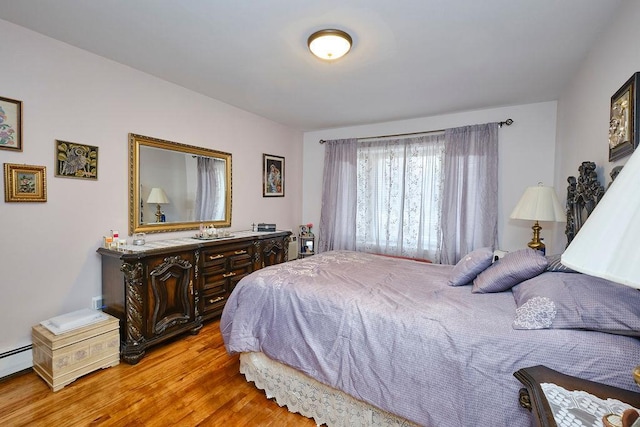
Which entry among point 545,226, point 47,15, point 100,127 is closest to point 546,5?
point 545,226

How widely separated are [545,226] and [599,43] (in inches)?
79.0

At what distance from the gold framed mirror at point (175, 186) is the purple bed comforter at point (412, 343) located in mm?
1492

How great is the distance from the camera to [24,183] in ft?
6.81

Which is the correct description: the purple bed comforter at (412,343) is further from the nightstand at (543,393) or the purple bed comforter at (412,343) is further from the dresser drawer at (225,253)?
the dresser drawer at (225,253)

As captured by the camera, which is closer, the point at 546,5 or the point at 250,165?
the point at 546,5

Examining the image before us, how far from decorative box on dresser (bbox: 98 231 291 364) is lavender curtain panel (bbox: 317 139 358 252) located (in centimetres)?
162

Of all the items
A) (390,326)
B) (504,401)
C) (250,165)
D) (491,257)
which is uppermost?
(250,165)

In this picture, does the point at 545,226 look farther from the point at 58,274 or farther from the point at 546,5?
the point at 58,274

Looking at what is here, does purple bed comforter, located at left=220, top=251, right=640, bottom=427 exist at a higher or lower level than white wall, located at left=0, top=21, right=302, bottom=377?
lower

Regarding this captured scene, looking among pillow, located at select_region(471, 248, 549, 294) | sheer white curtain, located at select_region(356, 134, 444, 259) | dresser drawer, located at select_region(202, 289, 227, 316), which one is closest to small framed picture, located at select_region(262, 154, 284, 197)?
sheer white curtain, located at select_region(356, 134, 444, 259)

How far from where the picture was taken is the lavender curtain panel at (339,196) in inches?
171

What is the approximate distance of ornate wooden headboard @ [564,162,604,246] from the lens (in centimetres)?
192

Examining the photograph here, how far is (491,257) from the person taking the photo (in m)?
2.00

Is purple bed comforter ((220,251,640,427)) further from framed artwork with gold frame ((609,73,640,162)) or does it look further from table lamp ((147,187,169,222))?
table lamp ((147,187,169,222))
